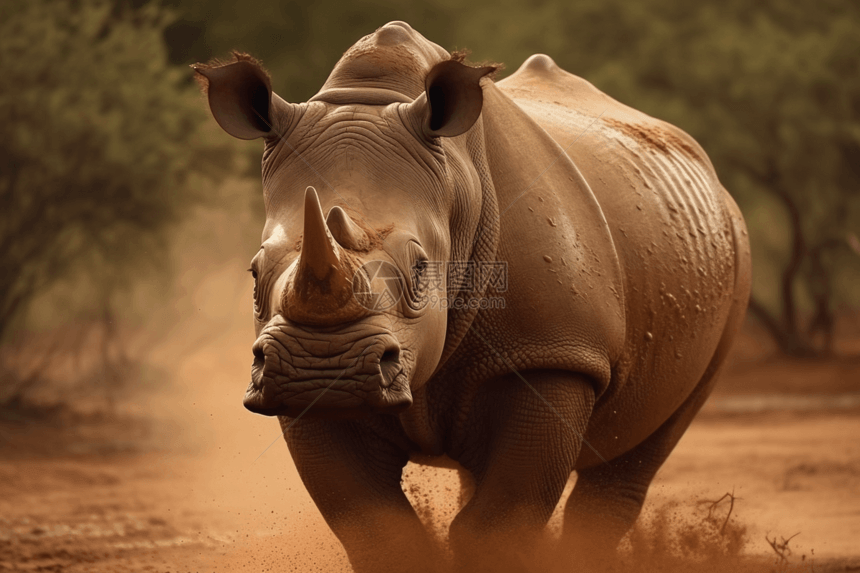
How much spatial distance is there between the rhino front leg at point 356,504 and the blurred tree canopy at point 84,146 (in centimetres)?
881

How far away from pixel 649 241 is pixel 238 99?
6.49 feet

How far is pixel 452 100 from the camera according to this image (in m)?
3.86

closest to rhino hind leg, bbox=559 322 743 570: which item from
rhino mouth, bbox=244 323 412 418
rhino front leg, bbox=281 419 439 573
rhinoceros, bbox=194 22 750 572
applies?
rhinoceros, bbox=194 22 750 572

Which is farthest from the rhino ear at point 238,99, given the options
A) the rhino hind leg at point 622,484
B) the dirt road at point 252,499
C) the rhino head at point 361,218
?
the rhino hind leg at point 622,484

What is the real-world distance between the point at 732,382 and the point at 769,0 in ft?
19.9

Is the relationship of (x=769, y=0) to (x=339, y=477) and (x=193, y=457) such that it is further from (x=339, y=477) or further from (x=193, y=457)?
(x=339, y=477)

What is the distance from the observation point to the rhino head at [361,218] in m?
3.22

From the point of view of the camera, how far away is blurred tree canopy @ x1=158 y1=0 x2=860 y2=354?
1692 cm

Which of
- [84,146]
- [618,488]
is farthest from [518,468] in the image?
[84,146]

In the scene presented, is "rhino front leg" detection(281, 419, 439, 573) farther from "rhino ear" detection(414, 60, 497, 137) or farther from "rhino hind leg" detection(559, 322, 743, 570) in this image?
"rhino hind leg" detection(559, 322, 743, 570)

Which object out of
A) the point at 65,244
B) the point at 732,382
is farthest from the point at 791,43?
the point at 65,244

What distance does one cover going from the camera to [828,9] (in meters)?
18.0

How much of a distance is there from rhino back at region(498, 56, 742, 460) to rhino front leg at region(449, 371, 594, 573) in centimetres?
56

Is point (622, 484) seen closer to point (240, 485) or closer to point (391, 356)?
point (391, 356)
